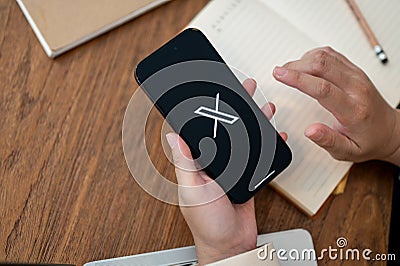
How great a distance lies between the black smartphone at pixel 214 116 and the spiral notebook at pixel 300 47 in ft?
0.21

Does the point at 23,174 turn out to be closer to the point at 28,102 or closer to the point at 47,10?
the point at 28,102

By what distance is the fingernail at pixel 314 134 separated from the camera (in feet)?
2.51

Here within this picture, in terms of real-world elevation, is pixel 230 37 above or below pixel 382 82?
above

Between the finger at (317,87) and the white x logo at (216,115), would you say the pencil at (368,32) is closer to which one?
the finger at (317,87)

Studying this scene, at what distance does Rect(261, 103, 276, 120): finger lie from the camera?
79cm

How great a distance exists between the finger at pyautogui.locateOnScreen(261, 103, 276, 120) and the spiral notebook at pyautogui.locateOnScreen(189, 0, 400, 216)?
0.09 ft

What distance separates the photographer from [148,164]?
0.78m

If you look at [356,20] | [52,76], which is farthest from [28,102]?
[356,20]

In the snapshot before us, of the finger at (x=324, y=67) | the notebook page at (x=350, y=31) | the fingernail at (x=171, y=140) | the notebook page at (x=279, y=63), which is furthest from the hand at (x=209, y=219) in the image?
the notebook page at (x=350, y=31)

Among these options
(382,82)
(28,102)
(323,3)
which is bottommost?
(382,82)

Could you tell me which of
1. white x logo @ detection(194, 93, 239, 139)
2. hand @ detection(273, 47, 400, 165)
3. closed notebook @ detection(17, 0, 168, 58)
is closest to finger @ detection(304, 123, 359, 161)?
hand @ detection(273, 47, 400, 165)

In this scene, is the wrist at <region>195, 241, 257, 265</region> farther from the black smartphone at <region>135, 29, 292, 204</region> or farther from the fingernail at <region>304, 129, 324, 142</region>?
the fingernail at <region>304, 129, 324, 142</region>

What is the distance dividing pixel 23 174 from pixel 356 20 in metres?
0.54

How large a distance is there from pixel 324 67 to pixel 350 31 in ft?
0.49
